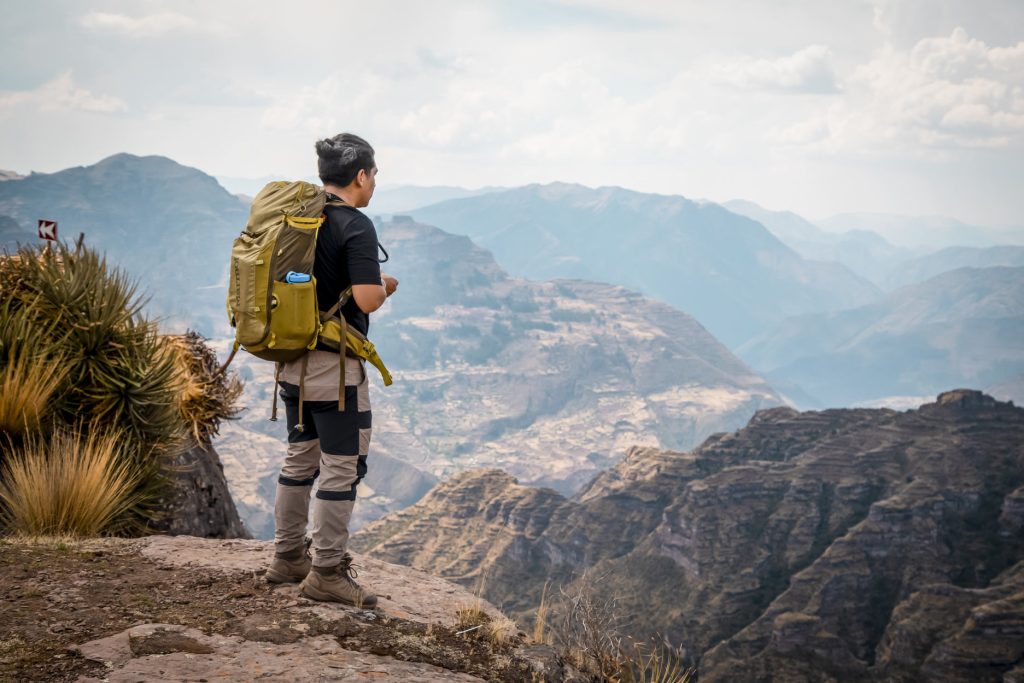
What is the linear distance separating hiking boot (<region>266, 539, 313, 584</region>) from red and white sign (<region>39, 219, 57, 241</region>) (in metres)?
4.47

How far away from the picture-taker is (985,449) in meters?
91.9

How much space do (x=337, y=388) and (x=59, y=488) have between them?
3481mm

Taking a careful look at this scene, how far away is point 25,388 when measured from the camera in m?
7.24

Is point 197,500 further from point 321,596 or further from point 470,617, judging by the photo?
point 470,617

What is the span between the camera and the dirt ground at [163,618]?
4.30 m

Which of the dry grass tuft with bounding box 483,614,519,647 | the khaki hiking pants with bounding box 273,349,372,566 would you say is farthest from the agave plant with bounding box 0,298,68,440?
the dry grass tuft with bounding box 483,614,519,647

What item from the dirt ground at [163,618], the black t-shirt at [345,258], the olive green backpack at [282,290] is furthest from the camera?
the black t-shirt at [345,258]

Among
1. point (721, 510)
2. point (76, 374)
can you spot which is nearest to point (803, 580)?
point (721, 510)

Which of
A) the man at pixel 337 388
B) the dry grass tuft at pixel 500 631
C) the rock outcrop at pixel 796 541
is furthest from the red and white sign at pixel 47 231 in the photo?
the rock outcrop at pixel 796 541

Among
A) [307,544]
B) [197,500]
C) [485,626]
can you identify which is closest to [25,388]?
[197,500]

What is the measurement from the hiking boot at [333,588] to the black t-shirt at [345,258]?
5.21 ft

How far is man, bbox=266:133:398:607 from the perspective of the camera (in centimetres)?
495

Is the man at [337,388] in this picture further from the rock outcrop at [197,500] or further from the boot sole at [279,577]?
the rock outcrop at [197,500]

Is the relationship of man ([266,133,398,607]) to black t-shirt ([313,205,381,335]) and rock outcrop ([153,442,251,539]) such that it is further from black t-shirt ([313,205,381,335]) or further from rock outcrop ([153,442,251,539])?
rock outcrop ([153,442,251,539])
